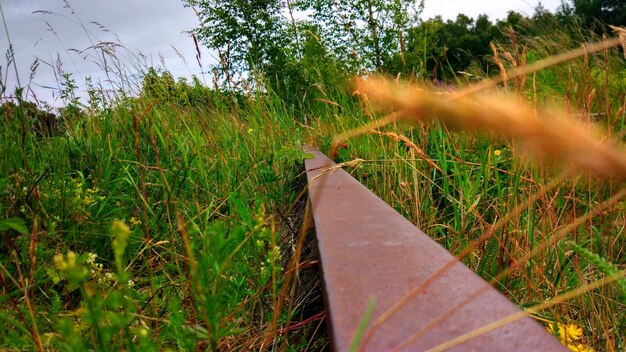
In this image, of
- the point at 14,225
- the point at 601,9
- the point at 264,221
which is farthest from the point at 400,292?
the point at 601,9

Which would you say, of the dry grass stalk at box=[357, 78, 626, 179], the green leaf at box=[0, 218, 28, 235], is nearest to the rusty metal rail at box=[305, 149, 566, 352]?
the dry grass stalk at box=[357, 78, 626, 179]

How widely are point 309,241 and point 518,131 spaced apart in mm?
1570

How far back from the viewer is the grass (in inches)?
22.9

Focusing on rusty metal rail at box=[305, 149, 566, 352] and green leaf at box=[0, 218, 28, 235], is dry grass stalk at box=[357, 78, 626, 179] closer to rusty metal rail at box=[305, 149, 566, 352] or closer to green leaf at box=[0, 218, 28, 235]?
rusty metal rail at box=[305, 149, 566, 352]

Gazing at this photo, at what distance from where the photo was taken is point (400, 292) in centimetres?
88

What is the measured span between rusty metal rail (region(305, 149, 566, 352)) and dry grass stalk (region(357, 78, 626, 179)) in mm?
241

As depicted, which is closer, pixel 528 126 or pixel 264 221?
pixel 528 126

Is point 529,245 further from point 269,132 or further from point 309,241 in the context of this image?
point 269,132

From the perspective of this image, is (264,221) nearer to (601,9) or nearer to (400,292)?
(400,292)

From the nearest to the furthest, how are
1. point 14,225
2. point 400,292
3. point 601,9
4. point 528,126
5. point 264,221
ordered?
point 528,126 → point 400,292 → point 264,221 → point 14,225 → point 601,9

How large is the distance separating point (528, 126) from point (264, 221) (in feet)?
2.73

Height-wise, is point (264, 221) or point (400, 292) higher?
point (264, 221)

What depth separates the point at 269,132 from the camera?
406 centimetres

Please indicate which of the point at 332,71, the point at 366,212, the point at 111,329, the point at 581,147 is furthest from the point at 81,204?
the point at 332,71
